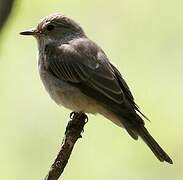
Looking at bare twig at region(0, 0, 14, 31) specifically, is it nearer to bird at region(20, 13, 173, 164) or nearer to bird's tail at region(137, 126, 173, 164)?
bird at region(20, 13, 173, 164)

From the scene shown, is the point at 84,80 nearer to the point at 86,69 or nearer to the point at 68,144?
the point at 86,69

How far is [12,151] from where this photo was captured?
1058 centimetres

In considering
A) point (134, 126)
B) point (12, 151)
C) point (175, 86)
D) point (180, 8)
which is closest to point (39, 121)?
point (12, 151)

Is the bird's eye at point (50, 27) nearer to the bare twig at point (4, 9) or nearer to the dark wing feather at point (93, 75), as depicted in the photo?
the dark wing feather at point (93, 75)

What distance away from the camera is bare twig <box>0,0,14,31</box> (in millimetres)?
7309

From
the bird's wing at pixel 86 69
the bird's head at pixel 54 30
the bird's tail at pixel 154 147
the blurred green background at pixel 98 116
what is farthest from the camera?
the blurred green background at pixel 98 116

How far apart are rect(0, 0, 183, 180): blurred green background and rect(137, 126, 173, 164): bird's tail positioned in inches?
103

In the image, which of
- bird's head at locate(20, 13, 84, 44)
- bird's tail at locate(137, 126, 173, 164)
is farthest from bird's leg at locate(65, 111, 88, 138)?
bird's head at locate(20, 13, 84, 44)

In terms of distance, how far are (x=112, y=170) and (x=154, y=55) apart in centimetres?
165

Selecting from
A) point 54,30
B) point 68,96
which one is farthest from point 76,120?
point 54,30

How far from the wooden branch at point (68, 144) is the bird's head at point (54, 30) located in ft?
2.49

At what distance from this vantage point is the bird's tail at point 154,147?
7211 mm

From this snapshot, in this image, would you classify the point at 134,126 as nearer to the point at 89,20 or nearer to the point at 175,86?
the point at 175,86

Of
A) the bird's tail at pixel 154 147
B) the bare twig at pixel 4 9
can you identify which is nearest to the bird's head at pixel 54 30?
the bare twig at pixel 4 9
